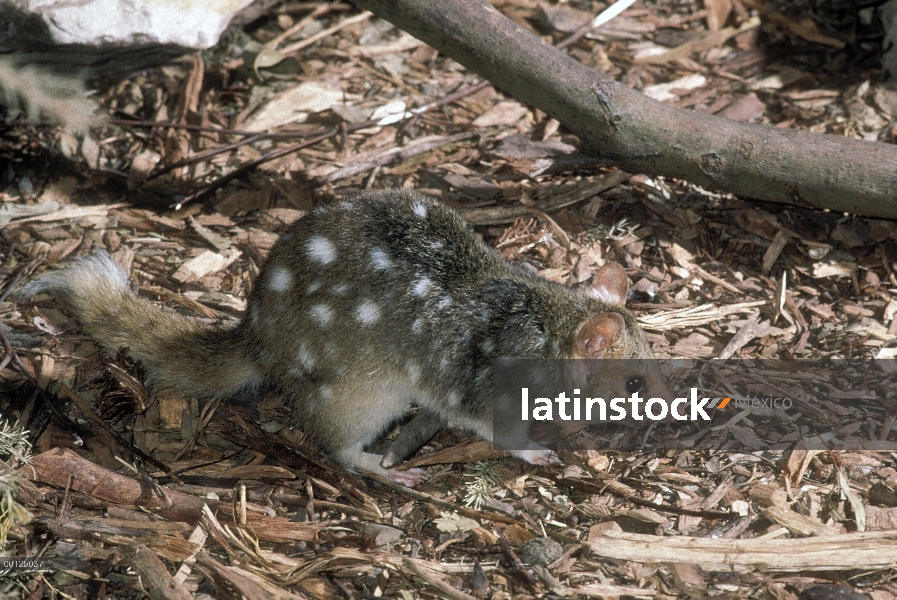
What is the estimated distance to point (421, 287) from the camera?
12.9ft

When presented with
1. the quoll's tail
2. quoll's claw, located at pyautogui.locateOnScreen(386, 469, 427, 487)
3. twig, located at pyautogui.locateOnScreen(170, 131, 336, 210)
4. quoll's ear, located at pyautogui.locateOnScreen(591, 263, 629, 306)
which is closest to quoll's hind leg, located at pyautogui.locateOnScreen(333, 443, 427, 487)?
quoll's claw, located at pyautogui.locateOnScreen(386, 469, 427, 487)

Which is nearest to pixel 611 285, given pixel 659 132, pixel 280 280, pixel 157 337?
pixel 659 132

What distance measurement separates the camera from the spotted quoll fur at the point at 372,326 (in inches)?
154

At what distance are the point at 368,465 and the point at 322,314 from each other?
0.85 m

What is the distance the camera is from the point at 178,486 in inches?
159

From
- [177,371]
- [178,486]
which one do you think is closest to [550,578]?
[178,486]

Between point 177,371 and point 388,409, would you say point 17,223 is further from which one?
point 388,409

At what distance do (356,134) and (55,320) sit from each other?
2.39m

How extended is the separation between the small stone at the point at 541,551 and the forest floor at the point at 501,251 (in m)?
0.01

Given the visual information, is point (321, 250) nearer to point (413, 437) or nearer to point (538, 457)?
point (413, 437)

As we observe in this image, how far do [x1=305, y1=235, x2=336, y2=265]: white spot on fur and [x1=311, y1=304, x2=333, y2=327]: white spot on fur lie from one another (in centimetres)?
21

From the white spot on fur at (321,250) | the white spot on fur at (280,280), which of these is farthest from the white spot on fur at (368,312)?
the white spot on fur at (280,280)

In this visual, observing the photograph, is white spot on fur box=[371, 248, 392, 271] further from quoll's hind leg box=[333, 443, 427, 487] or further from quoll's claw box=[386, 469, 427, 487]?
quoll's claw box=[386, 469, 427, 487]

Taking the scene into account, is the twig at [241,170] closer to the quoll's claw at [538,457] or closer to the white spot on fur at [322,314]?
the white spot on fur at [322,314]
